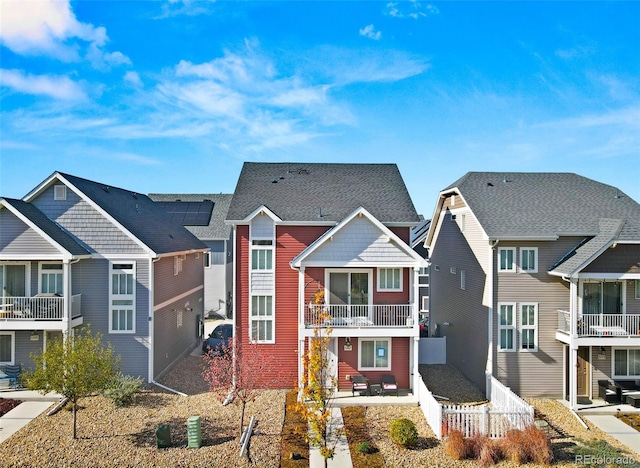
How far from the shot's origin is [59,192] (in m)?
19.8

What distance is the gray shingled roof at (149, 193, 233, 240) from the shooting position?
39.2 m

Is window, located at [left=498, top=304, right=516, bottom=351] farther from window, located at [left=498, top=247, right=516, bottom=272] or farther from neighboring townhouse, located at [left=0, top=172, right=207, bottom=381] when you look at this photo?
neighboring townhouse, located at [left=0, top=172, right=207, bottom=381]

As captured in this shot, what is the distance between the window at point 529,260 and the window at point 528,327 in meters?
1.50

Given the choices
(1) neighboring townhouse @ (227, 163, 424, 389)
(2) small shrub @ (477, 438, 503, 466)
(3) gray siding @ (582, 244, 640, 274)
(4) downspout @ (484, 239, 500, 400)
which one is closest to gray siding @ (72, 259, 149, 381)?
(1) neighboring townhouse @ (227, 163, 424, 389)

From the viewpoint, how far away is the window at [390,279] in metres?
19.5

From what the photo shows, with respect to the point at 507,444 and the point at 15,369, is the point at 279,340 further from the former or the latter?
the point at 15,369

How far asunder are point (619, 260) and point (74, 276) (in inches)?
885

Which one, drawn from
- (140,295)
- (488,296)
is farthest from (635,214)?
(140,295)

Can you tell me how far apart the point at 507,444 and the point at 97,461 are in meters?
12.0

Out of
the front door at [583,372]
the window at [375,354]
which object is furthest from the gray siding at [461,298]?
the window at [375,354]

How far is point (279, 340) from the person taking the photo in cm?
1969

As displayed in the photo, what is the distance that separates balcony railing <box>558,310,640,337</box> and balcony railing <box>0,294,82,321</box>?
66.0 feet

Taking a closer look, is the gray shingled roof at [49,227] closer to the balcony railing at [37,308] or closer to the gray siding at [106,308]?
the gray siding at [106,308]

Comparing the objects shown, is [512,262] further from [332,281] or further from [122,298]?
[122,298]
